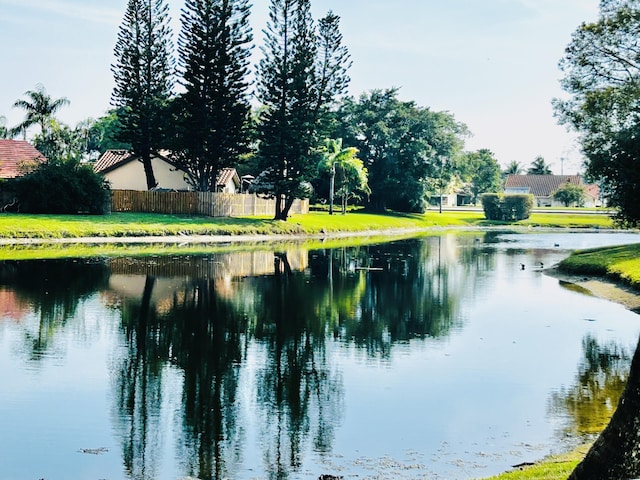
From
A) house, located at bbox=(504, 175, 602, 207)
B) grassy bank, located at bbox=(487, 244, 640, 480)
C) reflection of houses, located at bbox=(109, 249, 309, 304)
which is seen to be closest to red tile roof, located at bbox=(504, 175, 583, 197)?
house, located at bbox=(504, 175, 602, 207)

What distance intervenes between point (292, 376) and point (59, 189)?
36772 mm

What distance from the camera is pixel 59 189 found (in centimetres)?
4741

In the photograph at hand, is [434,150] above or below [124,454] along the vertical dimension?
above

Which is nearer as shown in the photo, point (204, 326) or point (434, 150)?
point (204, 326)

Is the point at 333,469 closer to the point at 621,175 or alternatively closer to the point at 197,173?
the point at 621,175

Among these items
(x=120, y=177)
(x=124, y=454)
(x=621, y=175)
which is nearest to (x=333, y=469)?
(x=124, y=454)

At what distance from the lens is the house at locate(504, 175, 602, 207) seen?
13950cm

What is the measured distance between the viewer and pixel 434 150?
81.1m

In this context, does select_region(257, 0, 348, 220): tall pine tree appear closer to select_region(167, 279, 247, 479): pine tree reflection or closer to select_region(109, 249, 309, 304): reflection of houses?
select_region(109, 249, 309, 304): reflection of houses

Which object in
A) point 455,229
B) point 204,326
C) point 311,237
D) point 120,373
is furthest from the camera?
point 455,229

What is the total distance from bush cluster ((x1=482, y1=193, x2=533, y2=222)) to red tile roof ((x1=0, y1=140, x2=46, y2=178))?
49.1m

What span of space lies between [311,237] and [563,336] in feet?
126

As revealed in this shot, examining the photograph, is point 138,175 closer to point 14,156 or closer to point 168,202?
point 168,202

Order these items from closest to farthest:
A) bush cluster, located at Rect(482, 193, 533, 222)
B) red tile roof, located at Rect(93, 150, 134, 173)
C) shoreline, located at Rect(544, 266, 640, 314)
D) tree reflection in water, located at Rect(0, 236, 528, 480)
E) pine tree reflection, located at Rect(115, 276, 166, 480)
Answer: pine tree reflection, located at Rect(115, 276, 166, 480) → tree reflection in water, located at Rect(0, 236, 528, 480) → shoreline, located at Rect(544, 266, 640, 314) → red tile roof, located at Rect(93, 150, 134, 173) → bush cluster, located at Rect(482, 193, 533, 222)
